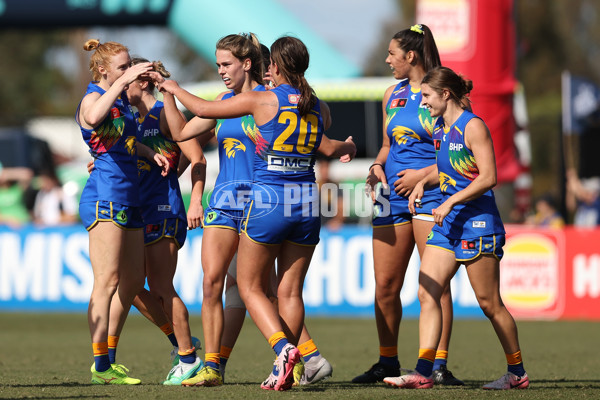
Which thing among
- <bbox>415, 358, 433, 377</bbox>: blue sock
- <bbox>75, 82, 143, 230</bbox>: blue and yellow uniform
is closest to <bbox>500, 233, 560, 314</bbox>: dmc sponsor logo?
<bbox>415, 358, 433, 377</bbox>: blue sock

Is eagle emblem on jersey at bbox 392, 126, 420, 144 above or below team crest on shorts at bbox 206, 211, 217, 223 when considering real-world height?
above

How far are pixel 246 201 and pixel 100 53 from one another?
4.52ft

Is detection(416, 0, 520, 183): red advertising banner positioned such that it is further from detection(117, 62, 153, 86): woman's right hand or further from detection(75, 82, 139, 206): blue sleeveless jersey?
detection(117, 62, 153, 86): woman's right hand

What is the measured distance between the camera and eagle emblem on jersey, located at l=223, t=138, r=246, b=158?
6.66 meters

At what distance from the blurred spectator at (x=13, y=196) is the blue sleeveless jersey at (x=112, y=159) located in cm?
1147

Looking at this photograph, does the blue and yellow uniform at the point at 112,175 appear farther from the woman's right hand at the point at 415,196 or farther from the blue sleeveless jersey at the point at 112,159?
the woman's right hand at the point at 415,196

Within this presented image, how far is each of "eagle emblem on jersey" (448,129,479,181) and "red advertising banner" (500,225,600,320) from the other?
719 cm

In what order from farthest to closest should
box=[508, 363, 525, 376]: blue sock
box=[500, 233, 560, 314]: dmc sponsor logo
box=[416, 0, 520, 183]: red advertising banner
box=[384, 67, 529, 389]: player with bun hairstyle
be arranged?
box=[416, 0, 520, 183]: red advertising banner → box=[500, 233, 560, 314]: dmc sponsor logo → box=[508, 363, 525, 376]: blue sock → box=[384, 67, 529, 389]: player with bun hairstyle

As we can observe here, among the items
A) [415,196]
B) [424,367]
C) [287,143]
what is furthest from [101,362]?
[415,196]

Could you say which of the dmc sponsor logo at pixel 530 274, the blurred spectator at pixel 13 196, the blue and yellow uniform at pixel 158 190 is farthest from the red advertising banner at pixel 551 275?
the blurred spectator at pixel 13 196

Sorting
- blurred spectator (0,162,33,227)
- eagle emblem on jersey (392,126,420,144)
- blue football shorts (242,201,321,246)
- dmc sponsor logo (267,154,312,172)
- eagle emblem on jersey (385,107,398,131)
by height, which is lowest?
blue football shorts (242,201,321,246)

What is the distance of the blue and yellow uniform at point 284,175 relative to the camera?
6.15 m

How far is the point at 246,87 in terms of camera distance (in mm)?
6625

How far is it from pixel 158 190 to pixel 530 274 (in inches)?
300
